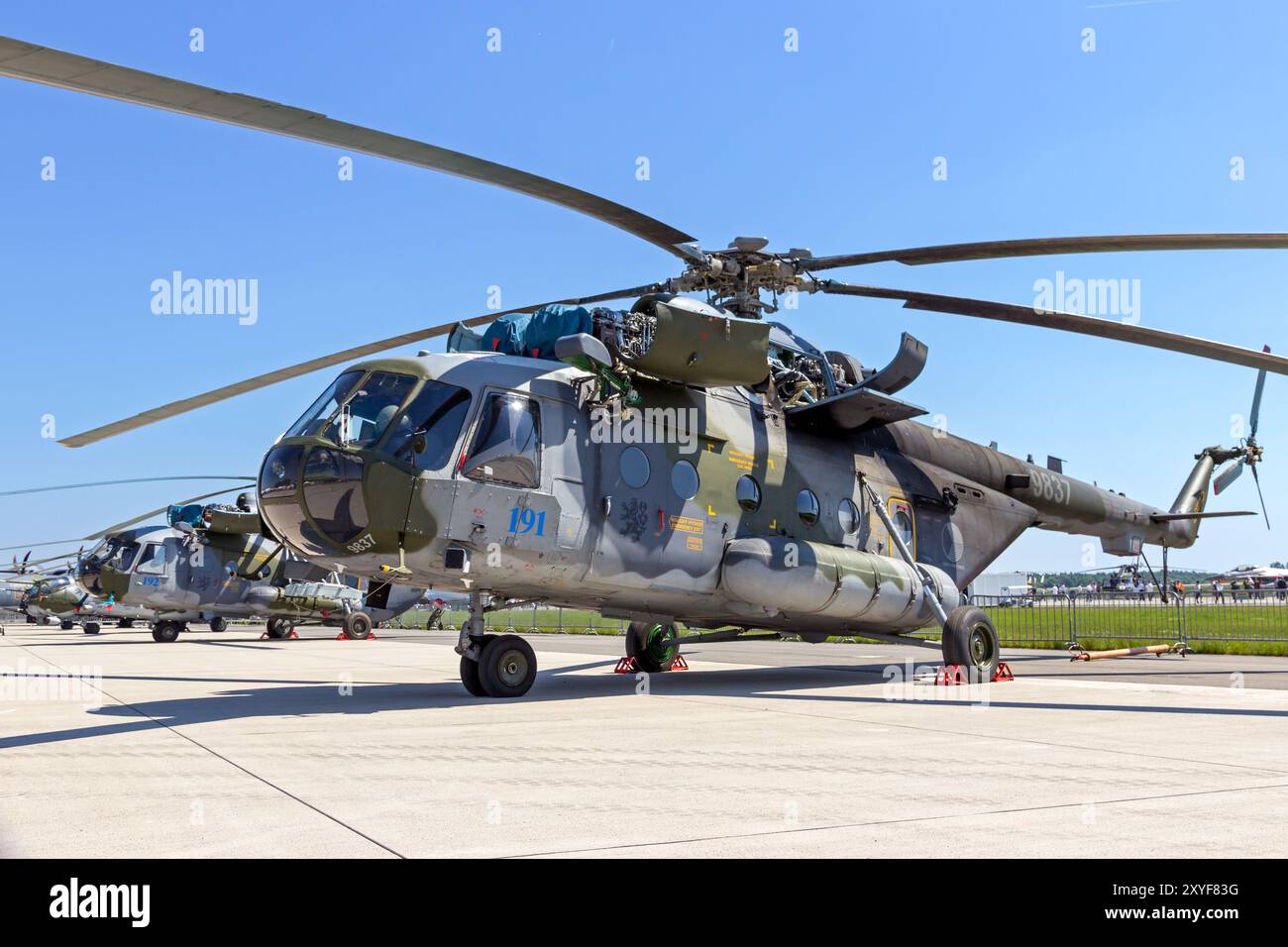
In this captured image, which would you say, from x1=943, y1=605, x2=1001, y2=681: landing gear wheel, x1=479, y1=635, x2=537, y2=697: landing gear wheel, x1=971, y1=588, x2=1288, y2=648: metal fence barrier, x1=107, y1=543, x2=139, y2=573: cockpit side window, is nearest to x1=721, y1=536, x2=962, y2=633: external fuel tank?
x1=943, y1=605, x2=1001, y2=681: landing gear wheel

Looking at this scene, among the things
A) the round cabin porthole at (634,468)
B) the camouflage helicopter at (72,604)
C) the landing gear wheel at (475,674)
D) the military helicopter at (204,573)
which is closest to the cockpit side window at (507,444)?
the round cabin porthole at (634,468)

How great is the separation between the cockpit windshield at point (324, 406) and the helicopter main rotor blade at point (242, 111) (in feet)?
9.25

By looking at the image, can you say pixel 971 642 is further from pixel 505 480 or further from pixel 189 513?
pixel 189 513

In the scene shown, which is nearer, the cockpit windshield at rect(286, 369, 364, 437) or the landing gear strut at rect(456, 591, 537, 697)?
the cockpit windshield at rect(286, 369, 364, 437)

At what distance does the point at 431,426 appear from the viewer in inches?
398

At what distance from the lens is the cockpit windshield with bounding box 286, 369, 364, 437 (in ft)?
32.6

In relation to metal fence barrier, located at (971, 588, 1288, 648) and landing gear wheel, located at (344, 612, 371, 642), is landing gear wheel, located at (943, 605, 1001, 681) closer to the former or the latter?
metal fence barrier, located at (971, 588, 1288, 648)

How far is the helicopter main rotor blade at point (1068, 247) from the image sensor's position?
8.95 meters

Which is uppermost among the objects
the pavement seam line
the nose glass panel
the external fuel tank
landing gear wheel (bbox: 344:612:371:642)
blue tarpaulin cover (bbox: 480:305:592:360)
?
blue tarpaulin cover (bbox: 480:305:592:360)

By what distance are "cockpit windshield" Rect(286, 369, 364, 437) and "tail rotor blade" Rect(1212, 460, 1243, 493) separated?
1657cm

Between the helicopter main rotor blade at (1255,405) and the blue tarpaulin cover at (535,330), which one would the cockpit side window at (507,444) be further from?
the helicopter main rotor blade at (1255,405)
